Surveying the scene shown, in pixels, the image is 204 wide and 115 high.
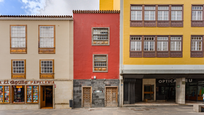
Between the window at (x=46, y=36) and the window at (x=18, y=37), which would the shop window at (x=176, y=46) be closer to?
the window at (x=46, y=36)

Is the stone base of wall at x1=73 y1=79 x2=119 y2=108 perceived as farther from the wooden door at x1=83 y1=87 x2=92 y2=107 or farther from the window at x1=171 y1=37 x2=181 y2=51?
the window at x1=171 y1=37 x2=181 y2=51

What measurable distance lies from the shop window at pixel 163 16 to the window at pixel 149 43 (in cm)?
182

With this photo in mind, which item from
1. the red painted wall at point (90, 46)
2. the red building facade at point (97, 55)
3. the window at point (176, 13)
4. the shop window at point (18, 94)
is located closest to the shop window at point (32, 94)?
the shop window at point (18, 94)

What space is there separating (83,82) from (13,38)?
944 cm

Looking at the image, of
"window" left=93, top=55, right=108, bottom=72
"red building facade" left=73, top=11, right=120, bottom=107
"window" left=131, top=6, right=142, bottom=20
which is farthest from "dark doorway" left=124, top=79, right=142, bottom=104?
"window" left=131, top=6, right=142, bottom=20

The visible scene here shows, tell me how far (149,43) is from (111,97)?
24.8 feet

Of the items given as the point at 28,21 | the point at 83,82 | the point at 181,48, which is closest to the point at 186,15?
the point at 181,48

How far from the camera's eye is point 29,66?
13.2 meters

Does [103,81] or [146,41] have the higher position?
[146,41]

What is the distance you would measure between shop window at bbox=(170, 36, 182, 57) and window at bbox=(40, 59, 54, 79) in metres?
13.6

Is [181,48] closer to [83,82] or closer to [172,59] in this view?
[172,59]

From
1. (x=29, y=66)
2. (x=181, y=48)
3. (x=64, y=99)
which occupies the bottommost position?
(x=64, y=99)

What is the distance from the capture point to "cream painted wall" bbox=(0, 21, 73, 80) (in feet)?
43.4

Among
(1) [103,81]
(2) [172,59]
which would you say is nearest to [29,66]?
(1) [103,81]
